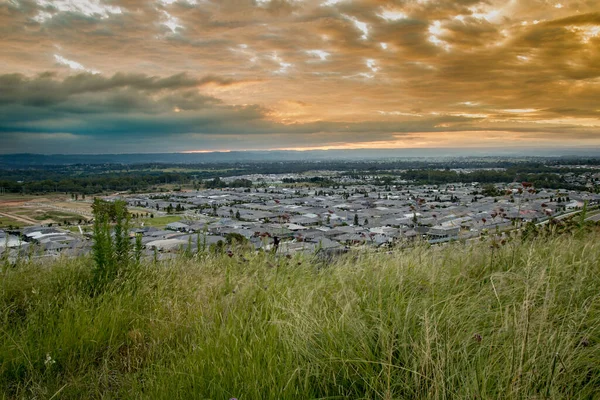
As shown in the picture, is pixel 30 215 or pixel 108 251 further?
pixel 30 215

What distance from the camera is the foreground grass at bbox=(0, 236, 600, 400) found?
7.40ft

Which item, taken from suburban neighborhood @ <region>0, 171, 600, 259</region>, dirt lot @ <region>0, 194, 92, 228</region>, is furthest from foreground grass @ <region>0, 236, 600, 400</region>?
dirt lot @ <region>0, 194, 92, 228</region>

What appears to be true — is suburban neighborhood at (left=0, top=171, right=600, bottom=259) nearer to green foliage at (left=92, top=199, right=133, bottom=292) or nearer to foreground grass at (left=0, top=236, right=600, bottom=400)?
green foliage at (left=92, top=199, right=133, bottom=292)

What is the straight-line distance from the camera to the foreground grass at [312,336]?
7.40 feet

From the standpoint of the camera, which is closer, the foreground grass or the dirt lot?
the foreground grass

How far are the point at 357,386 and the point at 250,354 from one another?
0.79 metres

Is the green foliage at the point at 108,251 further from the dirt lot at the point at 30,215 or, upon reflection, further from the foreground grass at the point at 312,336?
the dirt lot at the point at 30,215

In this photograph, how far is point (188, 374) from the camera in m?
2.54

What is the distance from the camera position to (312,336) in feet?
9.28

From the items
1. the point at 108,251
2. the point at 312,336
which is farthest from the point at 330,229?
the point at 312,336

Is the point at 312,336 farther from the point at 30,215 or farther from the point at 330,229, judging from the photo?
the point at 30,215

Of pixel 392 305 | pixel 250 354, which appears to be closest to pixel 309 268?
pixel 392 305

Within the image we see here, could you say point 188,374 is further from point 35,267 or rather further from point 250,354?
point 35,267

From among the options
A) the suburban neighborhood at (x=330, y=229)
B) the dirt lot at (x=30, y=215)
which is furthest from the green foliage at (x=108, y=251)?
the dirt lot at (x=30, y=215)
